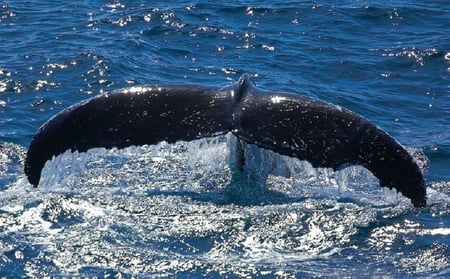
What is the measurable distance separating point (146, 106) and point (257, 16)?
987cm

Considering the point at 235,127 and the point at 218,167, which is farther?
the point at 218,167

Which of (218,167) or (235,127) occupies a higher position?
(235,127)

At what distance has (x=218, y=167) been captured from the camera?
1065cm

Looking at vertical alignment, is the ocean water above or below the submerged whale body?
below

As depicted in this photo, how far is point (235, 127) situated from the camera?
29.1ft

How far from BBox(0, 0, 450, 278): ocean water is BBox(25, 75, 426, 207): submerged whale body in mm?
203

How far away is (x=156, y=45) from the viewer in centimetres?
1714

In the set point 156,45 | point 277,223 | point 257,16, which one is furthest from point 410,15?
point 277,223

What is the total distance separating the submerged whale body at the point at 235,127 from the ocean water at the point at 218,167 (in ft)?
0.67

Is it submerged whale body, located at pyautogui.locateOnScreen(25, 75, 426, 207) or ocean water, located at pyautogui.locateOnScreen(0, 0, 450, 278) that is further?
ocean water, located at pyautogui.locateOnScreen(0, 0, 450, 278)

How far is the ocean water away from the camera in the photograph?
8.97 meters

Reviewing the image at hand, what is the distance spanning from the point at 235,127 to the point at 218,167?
6.06 feet

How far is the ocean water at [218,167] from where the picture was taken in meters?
8.97

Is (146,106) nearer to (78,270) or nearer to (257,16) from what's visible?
(78,270)
